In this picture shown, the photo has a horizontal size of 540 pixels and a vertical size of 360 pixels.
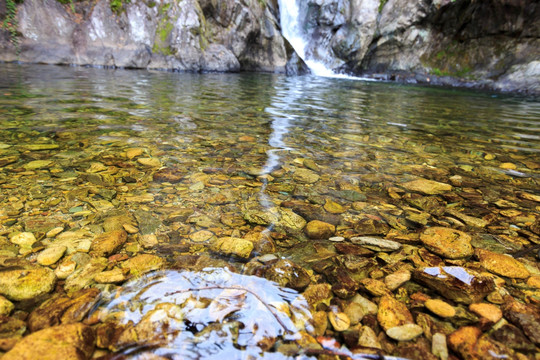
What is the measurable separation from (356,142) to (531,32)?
61.7 ft

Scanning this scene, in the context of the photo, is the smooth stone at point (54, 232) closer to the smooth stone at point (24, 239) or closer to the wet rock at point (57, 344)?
the smooth stone at point (24, 239)

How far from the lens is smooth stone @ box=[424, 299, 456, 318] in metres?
1.11

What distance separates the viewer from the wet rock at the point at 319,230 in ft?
5.48

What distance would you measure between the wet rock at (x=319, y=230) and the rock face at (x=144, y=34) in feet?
47.1

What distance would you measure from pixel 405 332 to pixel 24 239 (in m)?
1.83

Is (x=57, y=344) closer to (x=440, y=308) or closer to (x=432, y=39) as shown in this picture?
(x=440, y=308)

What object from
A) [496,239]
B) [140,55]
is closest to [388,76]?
[140,55]

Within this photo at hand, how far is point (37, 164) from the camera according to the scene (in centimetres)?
237

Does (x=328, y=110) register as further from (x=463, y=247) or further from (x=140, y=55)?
(x=140, y=55)

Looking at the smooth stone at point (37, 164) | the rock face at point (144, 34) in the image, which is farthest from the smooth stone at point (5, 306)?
the rock face at point (144, 34)

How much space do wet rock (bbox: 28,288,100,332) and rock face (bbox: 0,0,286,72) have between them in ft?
47.7

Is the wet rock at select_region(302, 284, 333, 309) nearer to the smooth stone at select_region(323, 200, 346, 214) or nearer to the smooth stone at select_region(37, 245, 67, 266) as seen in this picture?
the smooth stone at select_region(323, 200, 346, 214)

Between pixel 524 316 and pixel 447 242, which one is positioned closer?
pixel 524 316

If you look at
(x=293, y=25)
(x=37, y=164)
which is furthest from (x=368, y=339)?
(x=293, y=25)
